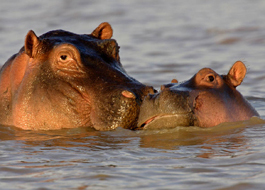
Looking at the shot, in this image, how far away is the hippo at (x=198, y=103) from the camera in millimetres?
6762

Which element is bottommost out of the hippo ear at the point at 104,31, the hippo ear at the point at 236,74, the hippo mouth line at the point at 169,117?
the hippo mouth line at the point at 169,117

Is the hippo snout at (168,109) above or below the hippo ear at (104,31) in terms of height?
below

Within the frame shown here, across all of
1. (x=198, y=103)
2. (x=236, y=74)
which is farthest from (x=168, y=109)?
(x=236, y=74)

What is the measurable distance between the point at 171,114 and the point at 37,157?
5.00 feet

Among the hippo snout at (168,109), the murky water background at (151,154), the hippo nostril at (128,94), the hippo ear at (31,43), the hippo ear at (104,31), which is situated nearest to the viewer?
the murky water background at (151,154)

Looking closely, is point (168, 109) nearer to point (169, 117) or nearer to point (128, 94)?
point (169, 117)

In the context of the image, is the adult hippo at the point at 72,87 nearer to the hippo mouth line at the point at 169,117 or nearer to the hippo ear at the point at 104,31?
the hippo mouth line at the point at 169,117

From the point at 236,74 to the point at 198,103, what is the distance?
0.81 metres

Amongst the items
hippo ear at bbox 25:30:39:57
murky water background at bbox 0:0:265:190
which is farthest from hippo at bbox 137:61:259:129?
hippo ear at bbox 25:30:39:57

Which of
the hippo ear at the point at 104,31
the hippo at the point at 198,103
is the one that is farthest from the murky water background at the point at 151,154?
the hippo ear at the point at 104,31

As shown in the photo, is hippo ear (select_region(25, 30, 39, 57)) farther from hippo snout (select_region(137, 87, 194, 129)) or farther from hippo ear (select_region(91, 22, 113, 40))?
hippo snout (select_region(137, 87, 194, 129))

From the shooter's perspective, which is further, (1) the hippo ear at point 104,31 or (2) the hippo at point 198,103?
(1) the hippo ear at point 104,31

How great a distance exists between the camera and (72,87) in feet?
24.1

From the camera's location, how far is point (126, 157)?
20.7 feet
